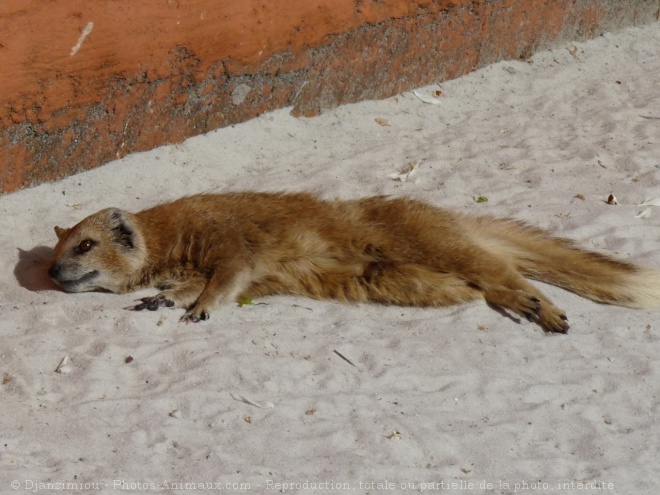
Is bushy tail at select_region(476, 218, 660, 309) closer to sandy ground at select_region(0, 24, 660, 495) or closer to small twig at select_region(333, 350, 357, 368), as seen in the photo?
sandy ground at select_region(0, 24, 660, 495)

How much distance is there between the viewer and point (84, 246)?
4.37m

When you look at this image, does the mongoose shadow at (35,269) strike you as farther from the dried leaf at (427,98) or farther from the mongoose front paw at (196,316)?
the dried leaf at (427,98)

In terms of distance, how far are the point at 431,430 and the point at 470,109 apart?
3725 mm

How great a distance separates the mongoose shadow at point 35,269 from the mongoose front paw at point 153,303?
19.1 inches

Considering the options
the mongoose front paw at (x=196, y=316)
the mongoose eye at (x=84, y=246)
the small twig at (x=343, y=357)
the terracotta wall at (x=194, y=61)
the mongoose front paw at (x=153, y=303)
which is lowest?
the small twig at (x=343, y=357)

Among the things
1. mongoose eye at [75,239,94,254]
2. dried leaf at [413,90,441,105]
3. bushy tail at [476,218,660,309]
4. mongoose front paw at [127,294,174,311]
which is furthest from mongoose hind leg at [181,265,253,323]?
dried leaf at [413,90,441,105]

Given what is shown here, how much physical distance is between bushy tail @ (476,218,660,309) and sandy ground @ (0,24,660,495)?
8 cm

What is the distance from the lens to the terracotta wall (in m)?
4.79

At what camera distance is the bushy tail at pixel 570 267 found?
440 centimetres

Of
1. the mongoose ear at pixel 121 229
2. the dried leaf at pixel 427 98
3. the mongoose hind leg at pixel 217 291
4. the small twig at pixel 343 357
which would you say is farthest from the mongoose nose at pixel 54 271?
the dried leaf at pixel 427 98

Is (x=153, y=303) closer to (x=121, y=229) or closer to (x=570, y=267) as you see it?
(x=121, y=229)

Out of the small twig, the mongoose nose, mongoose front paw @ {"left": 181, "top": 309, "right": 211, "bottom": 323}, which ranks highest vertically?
the mongoose nose

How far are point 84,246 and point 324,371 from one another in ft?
4.49

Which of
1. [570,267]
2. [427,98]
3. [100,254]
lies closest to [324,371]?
[100,254]
